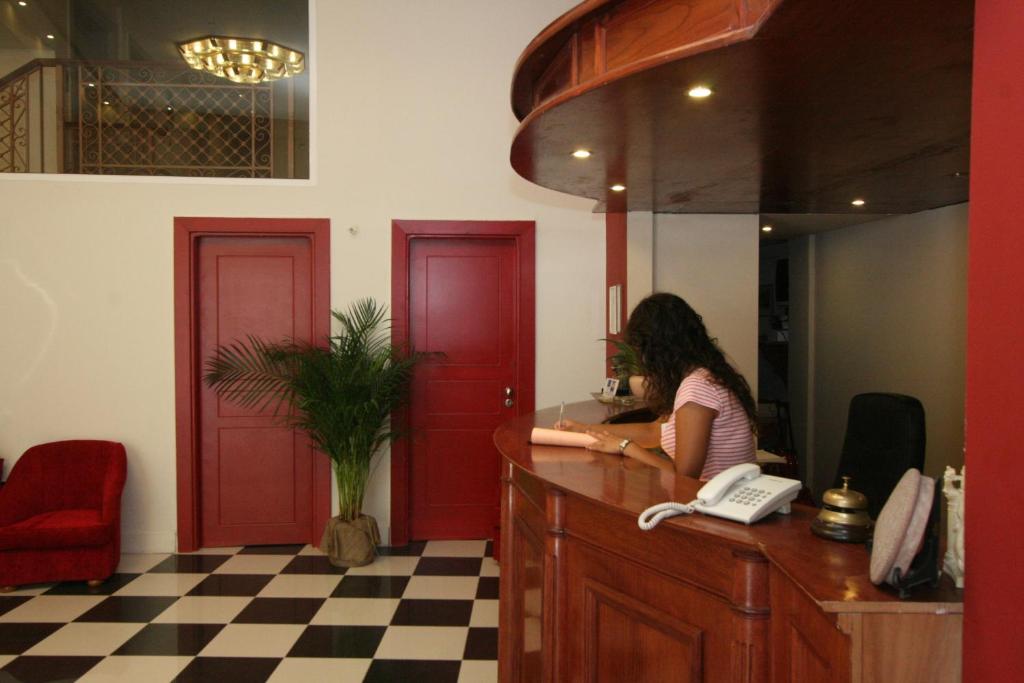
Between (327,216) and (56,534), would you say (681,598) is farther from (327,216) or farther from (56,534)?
(327,216)

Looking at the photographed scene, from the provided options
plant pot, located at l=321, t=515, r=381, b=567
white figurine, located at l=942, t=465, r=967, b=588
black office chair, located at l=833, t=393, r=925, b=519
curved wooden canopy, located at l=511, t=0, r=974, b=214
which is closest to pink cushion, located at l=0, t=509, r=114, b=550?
plant pot, located at l=321, t=515, r=381, b=567

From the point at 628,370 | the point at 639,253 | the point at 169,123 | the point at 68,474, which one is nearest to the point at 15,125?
the point at 169,123

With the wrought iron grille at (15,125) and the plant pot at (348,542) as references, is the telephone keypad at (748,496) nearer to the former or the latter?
the plant pot at (348,542)

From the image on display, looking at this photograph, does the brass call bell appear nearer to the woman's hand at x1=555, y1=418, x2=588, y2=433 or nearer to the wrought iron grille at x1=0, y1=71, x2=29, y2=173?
the woman's hand at x1=555, y1=418, x2=588, y2=433

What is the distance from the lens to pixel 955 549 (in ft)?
4.84

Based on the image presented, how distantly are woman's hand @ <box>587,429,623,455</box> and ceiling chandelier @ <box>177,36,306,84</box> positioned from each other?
3.82m

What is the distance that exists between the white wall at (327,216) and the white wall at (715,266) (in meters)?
0.54

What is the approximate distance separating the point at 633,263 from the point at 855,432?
2236 millimetres

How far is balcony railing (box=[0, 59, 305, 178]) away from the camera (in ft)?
17.8

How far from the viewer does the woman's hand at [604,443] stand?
2.84 m

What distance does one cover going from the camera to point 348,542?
203 inches

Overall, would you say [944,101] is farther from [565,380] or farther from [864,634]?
[565,380]

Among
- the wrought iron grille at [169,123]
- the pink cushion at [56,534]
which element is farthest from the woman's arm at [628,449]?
the wrought iron grille at [169,123]

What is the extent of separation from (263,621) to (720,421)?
2791 millimetres
